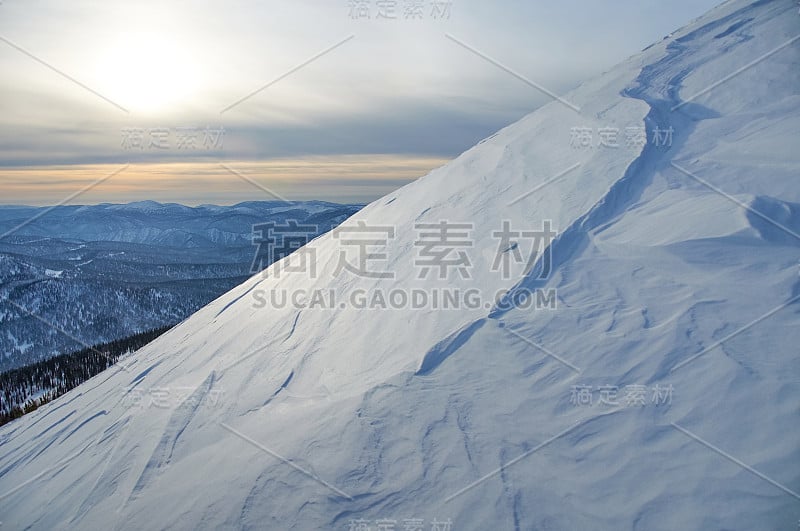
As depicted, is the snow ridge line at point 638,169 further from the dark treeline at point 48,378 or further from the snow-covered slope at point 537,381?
the dark treeline at point 48,378

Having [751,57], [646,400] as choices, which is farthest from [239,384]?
[751,57]

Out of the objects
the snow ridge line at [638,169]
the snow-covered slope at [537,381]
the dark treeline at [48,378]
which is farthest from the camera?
the dark treeline at [48,378]

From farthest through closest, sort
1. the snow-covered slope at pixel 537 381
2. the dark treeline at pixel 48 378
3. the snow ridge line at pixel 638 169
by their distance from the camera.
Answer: the dark treeline at pixel 48 378 → the snow ridge line at pixel 638 169 → the snow-covered slope at pixel 537 381

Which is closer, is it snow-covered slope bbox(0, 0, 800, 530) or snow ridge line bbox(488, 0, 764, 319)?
snow-covered slope bbox(0, 0, 800, 530)

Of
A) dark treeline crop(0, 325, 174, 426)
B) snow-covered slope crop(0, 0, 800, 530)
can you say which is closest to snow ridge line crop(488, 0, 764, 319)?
snow-covered slope crop(0, 0, 800, 530)

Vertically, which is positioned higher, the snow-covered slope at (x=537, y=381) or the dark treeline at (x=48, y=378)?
the snow-covered slope at (x=537, y=381)

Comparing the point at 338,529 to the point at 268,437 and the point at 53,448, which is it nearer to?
the point at 268,437

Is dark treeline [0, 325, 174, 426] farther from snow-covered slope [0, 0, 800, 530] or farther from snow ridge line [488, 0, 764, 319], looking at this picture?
snow ridge line [488, 0, 764, 319]

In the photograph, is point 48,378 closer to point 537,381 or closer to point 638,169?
point 537,381

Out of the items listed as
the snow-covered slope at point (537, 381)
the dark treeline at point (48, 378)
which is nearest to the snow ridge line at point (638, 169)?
the snow-covered slope at point (537, 381)
